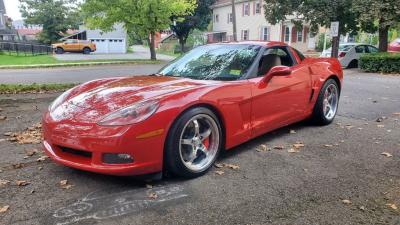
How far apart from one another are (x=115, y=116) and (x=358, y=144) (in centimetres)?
327

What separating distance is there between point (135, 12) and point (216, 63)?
2365 cm

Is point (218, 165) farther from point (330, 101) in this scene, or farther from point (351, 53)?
point (351, 53)

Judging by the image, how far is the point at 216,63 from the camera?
4816 millimetres

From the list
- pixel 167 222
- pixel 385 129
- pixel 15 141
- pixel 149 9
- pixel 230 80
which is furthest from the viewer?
pixel 149 9

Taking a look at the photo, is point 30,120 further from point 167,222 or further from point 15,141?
point 167,222

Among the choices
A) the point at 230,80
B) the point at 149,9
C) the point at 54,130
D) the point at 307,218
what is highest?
the point at 149,9

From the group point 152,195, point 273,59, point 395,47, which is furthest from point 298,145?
point 395,47

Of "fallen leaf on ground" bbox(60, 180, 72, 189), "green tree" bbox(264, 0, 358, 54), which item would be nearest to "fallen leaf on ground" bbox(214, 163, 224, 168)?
"fallen leaf on ground" bbox(60, 180, 72, 189)

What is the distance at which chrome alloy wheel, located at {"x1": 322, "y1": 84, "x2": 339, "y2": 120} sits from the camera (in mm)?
6078

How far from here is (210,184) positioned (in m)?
3.72

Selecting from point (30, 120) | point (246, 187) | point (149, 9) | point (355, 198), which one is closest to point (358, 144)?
point (355, 198)

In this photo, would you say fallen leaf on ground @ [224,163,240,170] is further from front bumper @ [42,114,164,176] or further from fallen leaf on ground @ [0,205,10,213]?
fallen leaf on ground @ [0,205,10,213]

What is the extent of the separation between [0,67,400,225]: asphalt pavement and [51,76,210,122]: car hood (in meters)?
0.65

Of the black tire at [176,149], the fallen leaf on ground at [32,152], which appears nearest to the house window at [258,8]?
the fallen leaf on ground at [32,152]
